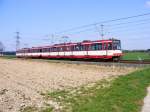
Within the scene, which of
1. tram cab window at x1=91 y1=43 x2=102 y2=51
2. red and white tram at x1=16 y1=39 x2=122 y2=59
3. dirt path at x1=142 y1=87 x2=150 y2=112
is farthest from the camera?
tram cab window at x1=91 y1=43 x2=102 y2=51

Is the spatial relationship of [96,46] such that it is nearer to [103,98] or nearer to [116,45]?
[116,45]

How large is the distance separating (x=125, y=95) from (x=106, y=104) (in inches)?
88.6

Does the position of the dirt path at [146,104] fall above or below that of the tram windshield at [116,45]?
below

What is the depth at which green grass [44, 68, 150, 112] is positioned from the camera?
41.5ft

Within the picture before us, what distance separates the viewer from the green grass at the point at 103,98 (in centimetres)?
1266

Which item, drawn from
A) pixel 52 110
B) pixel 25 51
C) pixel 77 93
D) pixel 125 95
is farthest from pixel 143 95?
pixel 25 51

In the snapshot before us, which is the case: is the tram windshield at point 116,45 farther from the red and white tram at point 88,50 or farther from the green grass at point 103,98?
the green grass at point 103,98

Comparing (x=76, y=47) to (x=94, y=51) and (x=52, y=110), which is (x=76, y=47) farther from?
(x=52, y=110)

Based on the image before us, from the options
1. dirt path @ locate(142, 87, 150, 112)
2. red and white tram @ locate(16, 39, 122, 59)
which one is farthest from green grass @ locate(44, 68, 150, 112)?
red and white tram @ locate(16, 39, 122, 59)

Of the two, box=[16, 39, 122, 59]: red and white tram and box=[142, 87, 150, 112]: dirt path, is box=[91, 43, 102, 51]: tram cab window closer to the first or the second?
box=[16, 39, 122, 59]: red and white tram

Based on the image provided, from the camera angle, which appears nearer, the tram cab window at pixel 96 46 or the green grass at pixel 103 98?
the green grass at pixel 103 98

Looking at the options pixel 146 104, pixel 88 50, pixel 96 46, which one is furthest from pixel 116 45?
pixel 146 104

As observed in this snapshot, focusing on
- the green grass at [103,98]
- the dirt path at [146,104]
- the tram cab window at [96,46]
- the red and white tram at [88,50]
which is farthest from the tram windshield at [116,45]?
the dirt path at [146,104]

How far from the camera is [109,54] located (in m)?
40.7
